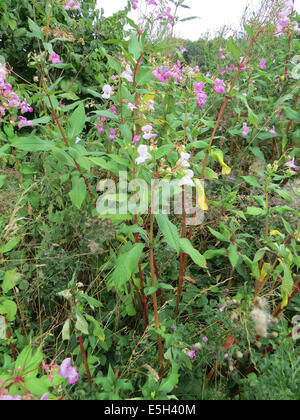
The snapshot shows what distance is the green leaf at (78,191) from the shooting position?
1.41 meters

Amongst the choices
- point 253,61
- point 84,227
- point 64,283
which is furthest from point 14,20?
point 64,283

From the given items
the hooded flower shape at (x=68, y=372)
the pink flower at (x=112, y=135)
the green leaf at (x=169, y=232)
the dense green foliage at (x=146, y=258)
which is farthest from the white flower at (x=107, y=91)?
the hooded flower shape at (x=68, y=372)

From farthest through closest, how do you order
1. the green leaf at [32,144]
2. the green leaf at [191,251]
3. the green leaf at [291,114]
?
the green leaf at [291,114], the green leaf at [32,144], the green leaf at [191,251]

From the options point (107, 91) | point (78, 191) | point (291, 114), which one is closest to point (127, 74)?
point (107, 91)

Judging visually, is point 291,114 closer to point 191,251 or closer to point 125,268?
point 191,251

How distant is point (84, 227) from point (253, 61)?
2242mm

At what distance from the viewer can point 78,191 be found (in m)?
1.43

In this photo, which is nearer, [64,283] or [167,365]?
Answer: [167,365]

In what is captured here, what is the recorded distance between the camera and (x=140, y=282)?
4.75 ft

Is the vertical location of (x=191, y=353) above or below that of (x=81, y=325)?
below

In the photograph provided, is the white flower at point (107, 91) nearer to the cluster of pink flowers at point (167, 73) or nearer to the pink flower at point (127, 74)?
the pink flower at point (127, 74)

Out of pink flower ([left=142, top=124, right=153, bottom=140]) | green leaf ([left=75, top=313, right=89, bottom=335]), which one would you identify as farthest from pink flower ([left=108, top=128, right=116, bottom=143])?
green leaf ([left=75, top=313, right=89, bottom=335])

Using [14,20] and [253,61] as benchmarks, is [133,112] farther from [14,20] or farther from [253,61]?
[14,20]
